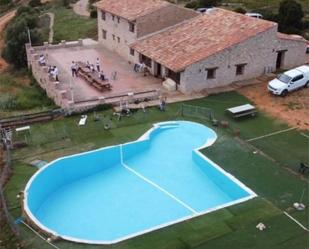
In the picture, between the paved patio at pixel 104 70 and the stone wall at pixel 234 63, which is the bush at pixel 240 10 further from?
the paved patio at pixel 104 70

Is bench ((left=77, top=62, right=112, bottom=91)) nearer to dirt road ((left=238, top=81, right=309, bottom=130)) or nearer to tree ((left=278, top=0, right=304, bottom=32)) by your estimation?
dirt road ((left=238, top=81, right=309, bottom=130))

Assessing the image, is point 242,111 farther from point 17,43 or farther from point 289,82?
point 17,43

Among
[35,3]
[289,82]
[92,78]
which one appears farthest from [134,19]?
[35,3]

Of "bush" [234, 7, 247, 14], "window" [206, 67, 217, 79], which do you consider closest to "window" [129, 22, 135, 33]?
"window" [206, 67, 217, 79]

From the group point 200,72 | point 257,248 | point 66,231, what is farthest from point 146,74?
point 257,248

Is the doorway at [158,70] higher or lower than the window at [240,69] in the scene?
lower

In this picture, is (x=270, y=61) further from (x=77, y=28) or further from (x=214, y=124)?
(x=77, y=28)

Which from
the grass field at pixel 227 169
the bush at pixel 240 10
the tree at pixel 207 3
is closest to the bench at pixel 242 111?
Answer: the grass field at pixel 227 169
